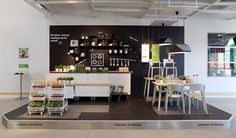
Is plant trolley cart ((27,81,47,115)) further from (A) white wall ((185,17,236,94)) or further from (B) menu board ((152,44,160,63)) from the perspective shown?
(A) white wall ((185,17,236,94))

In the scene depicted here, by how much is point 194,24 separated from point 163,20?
2011mm

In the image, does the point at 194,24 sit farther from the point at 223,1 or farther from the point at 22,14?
the point at 22,14

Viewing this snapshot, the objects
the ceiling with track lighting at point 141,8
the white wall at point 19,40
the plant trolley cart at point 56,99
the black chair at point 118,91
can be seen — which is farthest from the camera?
the white wall at point 19,40

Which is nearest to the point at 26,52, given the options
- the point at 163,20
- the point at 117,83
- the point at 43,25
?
the point at 43,25

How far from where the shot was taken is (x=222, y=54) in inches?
442

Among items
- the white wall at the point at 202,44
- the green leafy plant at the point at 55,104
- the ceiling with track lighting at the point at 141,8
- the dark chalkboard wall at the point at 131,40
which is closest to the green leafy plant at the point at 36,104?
the green leafy plant at the point at 55,104

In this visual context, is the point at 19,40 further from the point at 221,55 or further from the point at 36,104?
the point at 221,55

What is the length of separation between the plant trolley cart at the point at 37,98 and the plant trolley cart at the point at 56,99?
17cm

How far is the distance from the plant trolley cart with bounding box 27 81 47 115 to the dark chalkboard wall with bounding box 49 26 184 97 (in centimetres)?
410

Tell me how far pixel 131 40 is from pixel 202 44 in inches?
113

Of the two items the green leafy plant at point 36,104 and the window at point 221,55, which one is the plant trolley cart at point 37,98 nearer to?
the green leafy plant at point 36,104

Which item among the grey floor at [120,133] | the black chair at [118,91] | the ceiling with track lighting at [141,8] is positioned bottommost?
the grey floor at [120,133]

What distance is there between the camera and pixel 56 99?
21.9 ft

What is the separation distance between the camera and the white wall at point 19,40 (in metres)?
10.7
